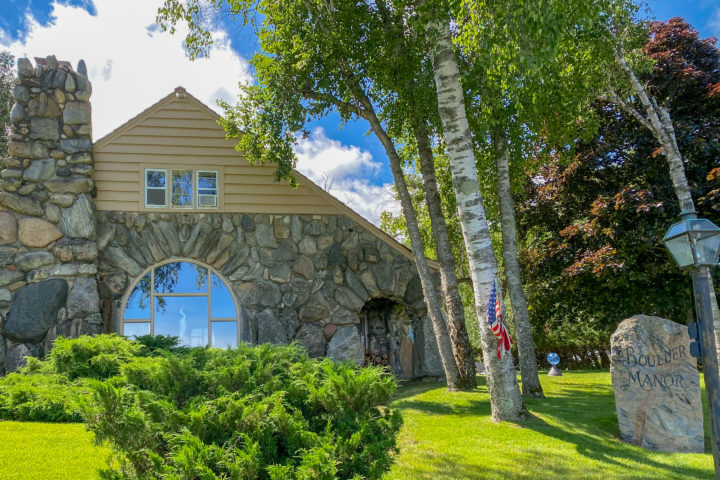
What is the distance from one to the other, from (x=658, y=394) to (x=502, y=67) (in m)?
4.64

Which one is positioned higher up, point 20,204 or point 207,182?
point 207,182

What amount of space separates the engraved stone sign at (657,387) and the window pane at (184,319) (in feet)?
25.4

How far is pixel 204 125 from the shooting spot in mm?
12305

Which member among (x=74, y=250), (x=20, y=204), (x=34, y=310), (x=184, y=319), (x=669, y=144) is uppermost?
(x=669, y=144)

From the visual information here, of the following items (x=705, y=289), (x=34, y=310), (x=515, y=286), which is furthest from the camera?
(x=34, y=310)

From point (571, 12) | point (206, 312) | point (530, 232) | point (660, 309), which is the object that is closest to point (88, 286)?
point (206, 312)

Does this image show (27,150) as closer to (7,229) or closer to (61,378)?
(7,229)

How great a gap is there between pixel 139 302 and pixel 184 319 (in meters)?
0.94

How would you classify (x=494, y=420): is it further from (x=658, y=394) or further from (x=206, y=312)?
(x=206, y=312)

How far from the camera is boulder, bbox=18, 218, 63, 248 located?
431 inches

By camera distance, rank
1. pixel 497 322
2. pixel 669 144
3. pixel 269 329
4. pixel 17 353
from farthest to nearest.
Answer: pixel 669 144
pixel 269 329
pixel 17 353
pixel 497 322

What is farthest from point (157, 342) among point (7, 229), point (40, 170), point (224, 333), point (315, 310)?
point (40, 170)

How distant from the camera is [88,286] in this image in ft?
35.8

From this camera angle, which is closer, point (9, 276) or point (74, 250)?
point (9, 276)
